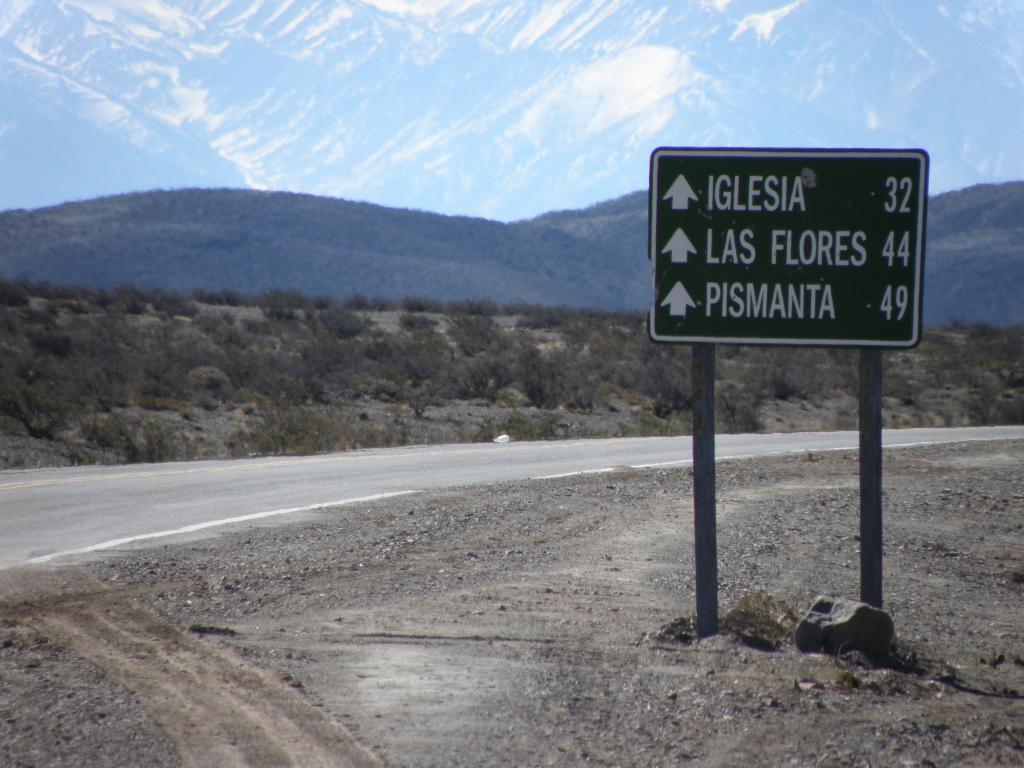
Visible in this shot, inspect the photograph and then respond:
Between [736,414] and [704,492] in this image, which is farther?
[736,414]

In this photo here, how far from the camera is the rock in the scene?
576cm

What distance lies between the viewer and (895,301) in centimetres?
605

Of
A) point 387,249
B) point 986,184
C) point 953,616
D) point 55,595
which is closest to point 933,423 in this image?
point 953,616

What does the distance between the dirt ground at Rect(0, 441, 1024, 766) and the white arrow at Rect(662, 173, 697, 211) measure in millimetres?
2401

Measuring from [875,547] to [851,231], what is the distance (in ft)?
5.69

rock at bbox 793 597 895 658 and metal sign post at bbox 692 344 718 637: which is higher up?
metal sign post at bbox 692 344 718 637

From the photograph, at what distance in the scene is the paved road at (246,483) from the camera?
416 inches

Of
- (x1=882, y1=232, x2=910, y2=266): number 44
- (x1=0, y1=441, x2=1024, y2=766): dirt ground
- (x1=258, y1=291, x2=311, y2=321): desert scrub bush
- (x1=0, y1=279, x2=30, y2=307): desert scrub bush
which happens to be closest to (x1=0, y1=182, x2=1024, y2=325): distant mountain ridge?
(x1=258, y1=291, x2=311, y2=321): desert scrub bush

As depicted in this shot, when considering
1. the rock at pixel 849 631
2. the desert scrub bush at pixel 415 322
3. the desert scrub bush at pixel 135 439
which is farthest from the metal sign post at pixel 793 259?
the desert scrub bush at pixel 415 322

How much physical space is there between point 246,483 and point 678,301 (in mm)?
9340

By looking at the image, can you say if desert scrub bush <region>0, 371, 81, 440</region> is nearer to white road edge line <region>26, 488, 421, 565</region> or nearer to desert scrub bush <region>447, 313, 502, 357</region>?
white road edge line <region>26, 488, 421, 565</region>

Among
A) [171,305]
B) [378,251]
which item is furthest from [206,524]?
[378,251]

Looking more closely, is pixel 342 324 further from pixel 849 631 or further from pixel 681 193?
pixel 849 631

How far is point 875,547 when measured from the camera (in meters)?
6.17
